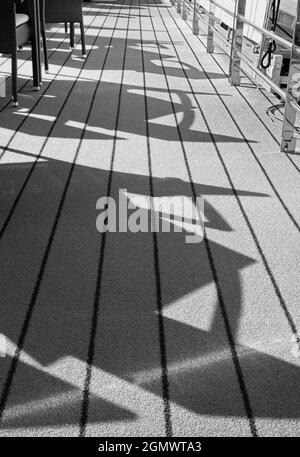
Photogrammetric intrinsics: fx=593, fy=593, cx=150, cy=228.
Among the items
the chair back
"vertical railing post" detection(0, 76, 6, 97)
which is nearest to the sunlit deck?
"vertical railing post" detection(0, 76, 6, 97)

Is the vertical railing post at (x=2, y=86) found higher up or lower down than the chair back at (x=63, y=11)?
lower down

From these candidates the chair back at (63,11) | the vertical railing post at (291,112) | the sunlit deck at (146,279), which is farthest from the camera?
the chair back at (63,11)

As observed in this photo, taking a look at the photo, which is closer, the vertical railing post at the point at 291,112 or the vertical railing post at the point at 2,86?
the vertical railing post at the point at 291,112

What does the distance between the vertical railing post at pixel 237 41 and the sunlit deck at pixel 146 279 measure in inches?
28.5

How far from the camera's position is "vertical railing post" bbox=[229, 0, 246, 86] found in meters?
4.54

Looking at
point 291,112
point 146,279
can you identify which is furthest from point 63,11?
point 146,279

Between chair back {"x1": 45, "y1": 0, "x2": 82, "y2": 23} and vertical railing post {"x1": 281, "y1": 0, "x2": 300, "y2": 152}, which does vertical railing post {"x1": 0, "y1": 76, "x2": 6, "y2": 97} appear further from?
vertical railing post {"x1": 281, "y1": 0, "x2": 300, "y2": 152}

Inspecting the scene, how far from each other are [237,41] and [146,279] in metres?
3.20

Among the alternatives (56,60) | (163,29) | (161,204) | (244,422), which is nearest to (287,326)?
(244,422)

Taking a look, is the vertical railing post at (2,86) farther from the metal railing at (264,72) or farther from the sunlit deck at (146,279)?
the metal railing at (264,72)

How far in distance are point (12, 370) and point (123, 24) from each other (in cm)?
722

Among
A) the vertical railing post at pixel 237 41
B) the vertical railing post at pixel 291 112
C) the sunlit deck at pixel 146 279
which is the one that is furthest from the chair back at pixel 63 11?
the vertical railing post at pixel 291 112

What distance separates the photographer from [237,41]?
4.65m

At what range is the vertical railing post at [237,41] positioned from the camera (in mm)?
4539
